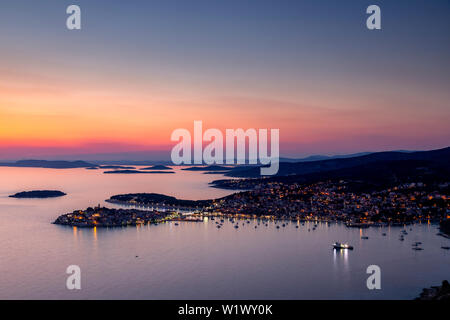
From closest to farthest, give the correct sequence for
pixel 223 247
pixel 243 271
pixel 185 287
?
pixel 185 287, pixel 243 271, pixel 223 247

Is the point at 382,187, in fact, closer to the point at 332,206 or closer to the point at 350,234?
the point at 332,206

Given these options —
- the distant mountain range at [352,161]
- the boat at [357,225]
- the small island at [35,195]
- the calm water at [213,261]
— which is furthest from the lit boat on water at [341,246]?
the distant mountain range at [352,161]

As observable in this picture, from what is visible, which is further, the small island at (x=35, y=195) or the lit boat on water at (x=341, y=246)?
the small island at (x=35, y=195)

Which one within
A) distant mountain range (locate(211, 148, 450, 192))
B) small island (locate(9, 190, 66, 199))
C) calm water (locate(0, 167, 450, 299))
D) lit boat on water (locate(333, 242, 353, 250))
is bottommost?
calm water (locate(0, 167, 450, 299))

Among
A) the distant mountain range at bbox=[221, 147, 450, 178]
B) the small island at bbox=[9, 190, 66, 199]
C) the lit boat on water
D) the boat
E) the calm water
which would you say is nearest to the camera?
the calm water

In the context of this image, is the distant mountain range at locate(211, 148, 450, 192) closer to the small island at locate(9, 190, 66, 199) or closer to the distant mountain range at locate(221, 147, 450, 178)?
the distant mountain range at locate(221, 147, 450, 178)

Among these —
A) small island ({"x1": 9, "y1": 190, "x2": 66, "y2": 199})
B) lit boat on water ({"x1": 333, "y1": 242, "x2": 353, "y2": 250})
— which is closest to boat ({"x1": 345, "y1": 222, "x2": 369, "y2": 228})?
lit boat on water ({"x1": 333, "y1": 242, "x2": 353, "y2": 250})

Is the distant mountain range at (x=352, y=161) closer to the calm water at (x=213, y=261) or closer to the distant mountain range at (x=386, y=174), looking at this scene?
the distant mountain range at (x=386, y=174)

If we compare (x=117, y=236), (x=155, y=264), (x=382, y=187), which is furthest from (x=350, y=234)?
(x=382, y=187)

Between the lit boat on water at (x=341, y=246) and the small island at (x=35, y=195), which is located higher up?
the small island at (x=35, y=195)
